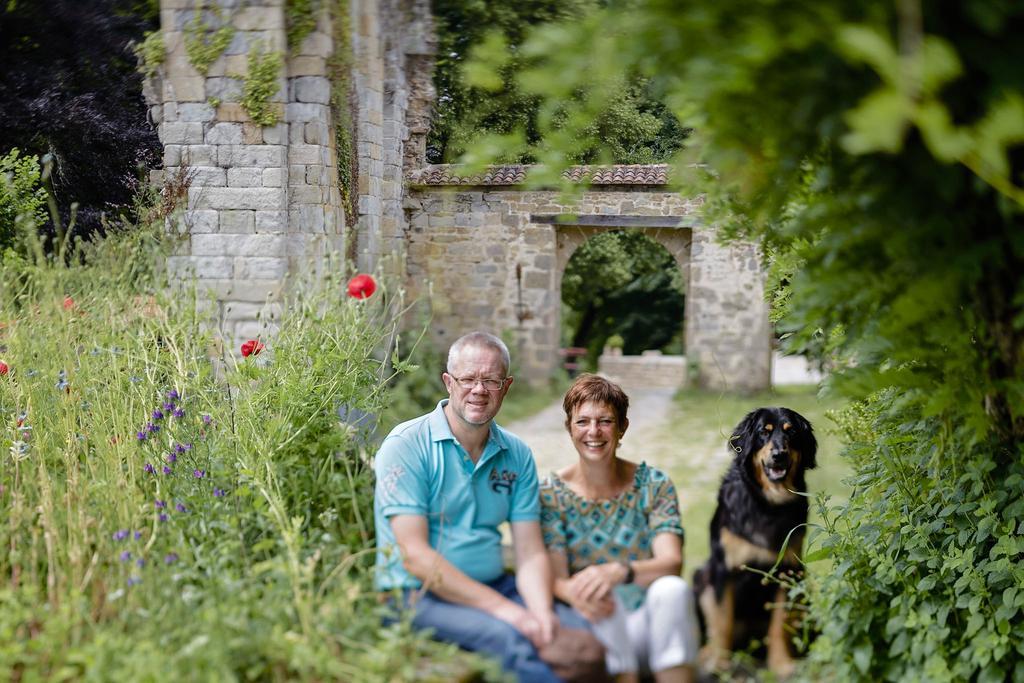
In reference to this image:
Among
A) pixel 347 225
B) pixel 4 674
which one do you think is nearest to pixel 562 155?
pixel 4 674

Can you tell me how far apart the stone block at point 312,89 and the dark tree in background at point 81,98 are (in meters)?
0.88

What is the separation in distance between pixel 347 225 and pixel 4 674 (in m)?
3.93

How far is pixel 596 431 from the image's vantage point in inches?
95.4

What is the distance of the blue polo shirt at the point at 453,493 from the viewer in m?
2.32

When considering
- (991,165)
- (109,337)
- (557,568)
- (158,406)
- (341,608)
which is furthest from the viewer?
(109,337)

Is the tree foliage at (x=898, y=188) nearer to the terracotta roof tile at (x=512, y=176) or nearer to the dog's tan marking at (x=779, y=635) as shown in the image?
the dog's tan marking at (x=779, y=635)

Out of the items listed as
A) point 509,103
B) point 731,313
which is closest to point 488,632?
point 509,103

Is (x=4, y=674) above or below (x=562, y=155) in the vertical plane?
below

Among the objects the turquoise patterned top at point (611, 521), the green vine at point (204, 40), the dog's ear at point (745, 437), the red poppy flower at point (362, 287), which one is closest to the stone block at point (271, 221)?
the green vine at point (204, 40)

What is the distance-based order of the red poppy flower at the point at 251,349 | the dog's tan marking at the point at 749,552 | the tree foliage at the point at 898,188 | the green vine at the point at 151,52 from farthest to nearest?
the green vine at the point at 151,52
the red poppy flower at the point at 251,349
the dog's tan marking at the point at 749,552
the tree foliage at the point at 898,188

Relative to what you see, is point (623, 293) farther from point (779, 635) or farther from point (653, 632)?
point (653, 632)

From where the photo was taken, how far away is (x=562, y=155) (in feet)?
5.83

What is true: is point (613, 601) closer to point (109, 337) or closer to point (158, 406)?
point (158, 406)

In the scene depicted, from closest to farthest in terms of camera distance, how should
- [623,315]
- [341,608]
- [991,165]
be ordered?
[991,165]
[341,608]
[623,315]
